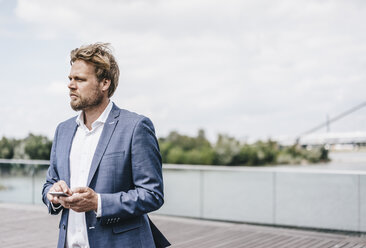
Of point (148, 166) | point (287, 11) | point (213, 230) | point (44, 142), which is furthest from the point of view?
point (287, 11)

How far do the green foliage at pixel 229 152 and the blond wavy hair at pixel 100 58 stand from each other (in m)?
31.8

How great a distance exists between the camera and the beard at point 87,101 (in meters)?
1.99

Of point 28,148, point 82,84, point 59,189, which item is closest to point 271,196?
point 82,84

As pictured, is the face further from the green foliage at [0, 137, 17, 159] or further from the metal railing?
the green foliage at [0, 137, 17, 159]

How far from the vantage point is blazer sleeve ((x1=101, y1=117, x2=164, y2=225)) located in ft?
6.08

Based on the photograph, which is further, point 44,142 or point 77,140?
point 44,142

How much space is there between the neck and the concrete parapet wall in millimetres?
5421

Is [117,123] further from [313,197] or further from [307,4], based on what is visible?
[307,4]

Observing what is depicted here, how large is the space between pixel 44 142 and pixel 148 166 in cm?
1461

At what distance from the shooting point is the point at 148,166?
1.93 m

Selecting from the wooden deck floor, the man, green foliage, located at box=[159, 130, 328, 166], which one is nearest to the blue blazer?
the man

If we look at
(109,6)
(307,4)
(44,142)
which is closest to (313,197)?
(44,142)

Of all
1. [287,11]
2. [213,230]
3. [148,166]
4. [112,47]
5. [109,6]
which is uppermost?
[287,11]

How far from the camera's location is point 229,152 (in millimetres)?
36656
